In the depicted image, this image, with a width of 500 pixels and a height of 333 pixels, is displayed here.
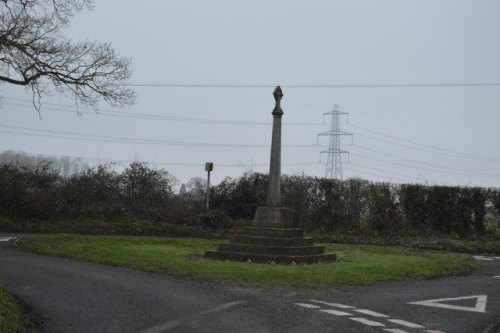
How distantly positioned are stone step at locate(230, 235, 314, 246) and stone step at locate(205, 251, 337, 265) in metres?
0.54

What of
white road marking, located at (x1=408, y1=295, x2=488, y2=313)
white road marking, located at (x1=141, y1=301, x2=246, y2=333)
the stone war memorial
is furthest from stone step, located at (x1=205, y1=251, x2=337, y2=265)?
white road marking, located at (x1=141, y1=301, x2=246, y2=333)

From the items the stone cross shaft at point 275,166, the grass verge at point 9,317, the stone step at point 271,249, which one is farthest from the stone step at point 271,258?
the grass verge at point 9,317

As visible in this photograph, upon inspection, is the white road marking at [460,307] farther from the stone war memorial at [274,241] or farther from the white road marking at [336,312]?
the stone war memorial at [274,241]

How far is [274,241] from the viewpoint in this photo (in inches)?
600

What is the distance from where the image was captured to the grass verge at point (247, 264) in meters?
11.8

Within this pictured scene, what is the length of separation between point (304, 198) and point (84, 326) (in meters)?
19.9

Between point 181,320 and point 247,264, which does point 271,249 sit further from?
point 181,320

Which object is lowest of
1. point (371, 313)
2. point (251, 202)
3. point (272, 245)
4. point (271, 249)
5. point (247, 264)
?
point (371, 313)

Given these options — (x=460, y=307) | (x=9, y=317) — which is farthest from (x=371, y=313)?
(x=9, y=317)

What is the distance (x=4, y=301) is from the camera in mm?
7496

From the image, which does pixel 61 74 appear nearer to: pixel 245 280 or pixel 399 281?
pixel 245 280

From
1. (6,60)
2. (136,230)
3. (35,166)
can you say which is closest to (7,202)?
(35,166)

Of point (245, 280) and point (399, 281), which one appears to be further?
point (399, 281)

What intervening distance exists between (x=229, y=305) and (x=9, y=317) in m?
3.31
